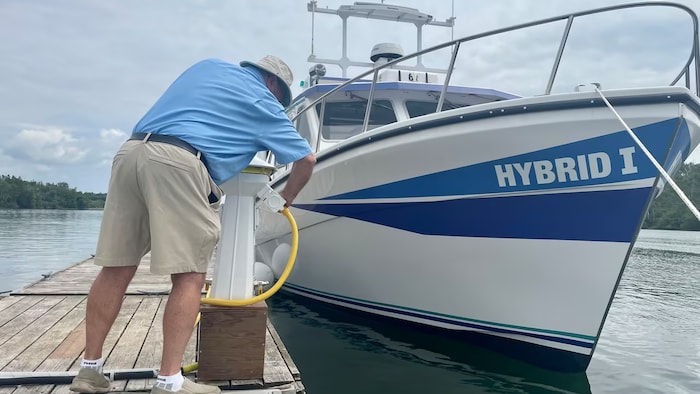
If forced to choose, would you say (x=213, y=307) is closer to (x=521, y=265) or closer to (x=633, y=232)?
(x=521, y=265)

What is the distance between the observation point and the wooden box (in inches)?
93.4

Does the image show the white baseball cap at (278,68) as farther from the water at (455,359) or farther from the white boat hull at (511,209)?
the water at (455,359)

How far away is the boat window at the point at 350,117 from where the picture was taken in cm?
626

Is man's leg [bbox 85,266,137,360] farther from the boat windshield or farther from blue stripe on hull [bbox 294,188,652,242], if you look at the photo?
the boat windshield

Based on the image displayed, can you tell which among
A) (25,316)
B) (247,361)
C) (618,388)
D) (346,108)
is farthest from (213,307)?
(346,108)

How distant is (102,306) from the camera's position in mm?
2230

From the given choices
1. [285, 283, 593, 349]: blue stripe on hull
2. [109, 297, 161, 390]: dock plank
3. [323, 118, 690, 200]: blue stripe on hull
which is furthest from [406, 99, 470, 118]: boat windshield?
[109, 297, 161, 390]: dock plank

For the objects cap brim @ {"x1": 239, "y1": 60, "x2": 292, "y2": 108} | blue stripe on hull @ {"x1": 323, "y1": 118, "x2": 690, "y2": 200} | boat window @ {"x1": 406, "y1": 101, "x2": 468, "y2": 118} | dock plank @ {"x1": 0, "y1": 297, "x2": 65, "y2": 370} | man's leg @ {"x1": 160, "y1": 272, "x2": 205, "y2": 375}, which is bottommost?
dock plank @ {"x1": 0, "y1": 297, "x2": 65, "y2": 370}

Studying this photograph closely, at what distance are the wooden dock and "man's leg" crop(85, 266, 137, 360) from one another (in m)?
0.23

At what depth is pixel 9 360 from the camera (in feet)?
8.59

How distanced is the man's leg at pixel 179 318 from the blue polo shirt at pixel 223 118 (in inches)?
18.2

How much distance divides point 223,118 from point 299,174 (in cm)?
44

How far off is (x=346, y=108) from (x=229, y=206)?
389cm

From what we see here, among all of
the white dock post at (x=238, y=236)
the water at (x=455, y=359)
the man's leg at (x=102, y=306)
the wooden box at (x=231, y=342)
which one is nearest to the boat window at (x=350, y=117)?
the water at (x=455, y=359)
